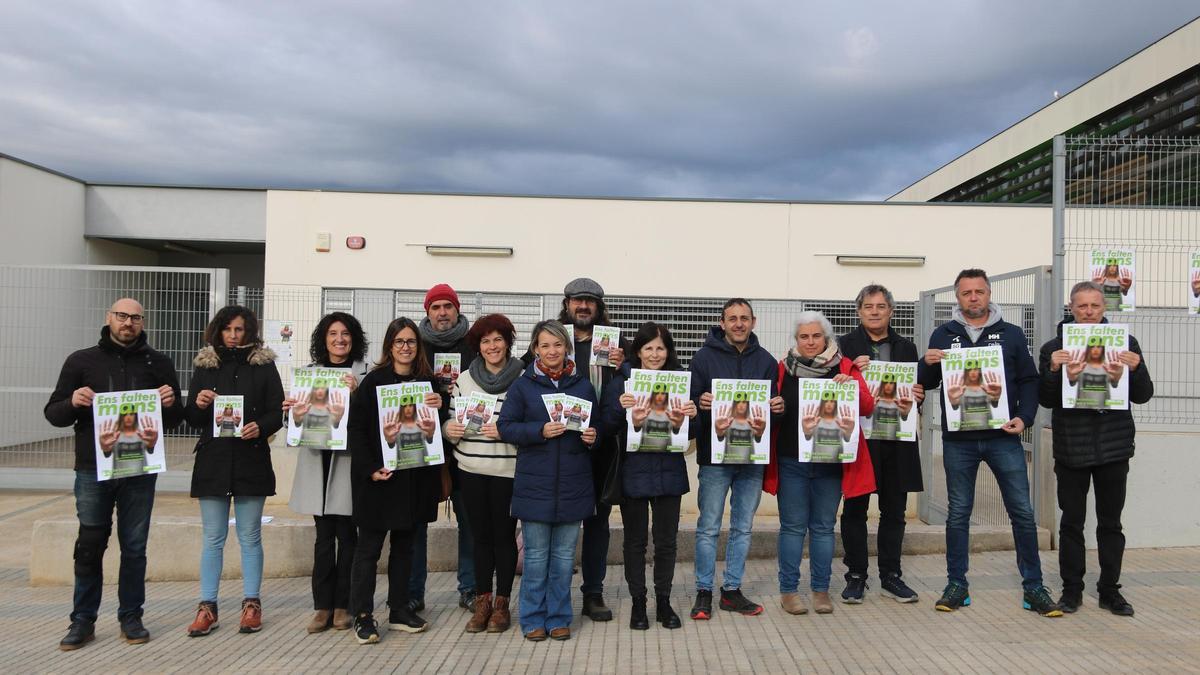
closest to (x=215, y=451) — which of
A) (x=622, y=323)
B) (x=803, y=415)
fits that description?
(x=803, y=415)

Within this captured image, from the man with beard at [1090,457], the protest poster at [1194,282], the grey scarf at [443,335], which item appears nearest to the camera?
→ the man with beard at [1090,457]

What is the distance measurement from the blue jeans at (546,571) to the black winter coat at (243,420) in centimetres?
161

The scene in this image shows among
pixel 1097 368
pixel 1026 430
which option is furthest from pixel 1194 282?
pixel 1097 368

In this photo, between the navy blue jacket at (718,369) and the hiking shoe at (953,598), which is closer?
the navy blue jacket at (718,369)

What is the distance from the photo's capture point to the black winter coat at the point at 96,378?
15.8 ft

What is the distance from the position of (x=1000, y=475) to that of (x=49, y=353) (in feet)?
33.9

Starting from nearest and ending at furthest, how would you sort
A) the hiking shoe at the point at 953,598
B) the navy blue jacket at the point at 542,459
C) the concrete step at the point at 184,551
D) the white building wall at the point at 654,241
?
the navy blue jacket at the point at 542,459 → the hiking shoe at the point at 953,598 → the concrete step at the point at 184,551 → the white building wall at the point at 654,241

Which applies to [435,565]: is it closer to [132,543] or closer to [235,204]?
[132,543]

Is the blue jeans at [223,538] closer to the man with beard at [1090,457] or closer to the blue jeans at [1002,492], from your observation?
the blue jeans at [1002,492]

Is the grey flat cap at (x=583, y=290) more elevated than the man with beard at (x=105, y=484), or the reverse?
the grey flat cap at (x=583, y=290)

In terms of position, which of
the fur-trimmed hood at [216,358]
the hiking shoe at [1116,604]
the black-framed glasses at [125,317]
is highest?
the black-framed glasses at [125,317]

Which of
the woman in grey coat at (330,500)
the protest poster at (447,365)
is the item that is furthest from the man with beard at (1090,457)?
the woman in grey coat at (330,500)

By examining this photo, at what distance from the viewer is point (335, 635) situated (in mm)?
5039

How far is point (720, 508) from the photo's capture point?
5262mm
